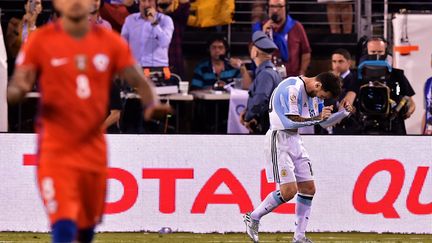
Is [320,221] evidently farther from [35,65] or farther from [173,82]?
[35,65]

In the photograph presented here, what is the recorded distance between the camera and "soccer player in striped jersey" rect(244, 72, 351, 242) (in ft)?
45.2

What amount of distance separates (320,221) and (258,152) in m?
1.22

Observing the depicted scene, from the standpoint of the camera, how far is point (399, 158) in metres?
16.2

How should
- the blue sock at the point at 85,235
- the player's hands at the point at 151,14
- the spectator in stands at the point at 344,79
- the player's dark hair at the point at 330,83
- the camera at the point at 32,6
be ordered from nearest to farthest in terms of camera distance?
the blue sock at the point at 85,235
the player's dark hair at the point at 330,83
the player's hands at the point at 151,14
the spectator in stands at the point at 344,79
the camera at the point at 32,6

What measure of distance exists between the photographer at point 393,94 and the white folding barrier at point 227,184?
111cm

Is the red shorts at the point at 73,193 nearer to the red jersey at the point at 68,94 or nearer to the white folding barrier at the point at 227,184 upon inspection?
the red jersey at the point at 68,94

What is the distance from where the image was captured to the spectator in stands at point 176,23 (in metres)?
18.1

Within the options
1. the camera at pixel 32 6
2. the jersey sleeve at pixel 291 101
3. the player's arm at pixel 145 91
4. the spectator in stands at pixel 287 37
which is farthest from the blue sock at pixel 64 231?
the spectator in stands at pixel 287 37

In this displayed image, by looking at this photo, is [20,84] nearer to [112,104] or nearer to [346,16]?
[112,104]

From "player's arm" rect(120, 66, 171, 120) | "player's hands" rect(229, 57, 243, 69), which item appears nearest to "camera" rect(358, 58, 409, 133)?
"player's hands" rect(229, 57, 243, 69)

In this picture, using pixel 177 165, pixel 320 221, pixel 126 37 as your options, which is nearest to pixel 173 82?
pixel 126 37

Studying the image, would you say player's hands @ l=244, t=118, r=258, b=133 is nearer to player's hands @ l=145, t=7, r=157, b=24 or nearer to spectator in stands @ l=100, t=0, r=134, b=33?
player's hands @ l=145, t=7, r=157, b=24

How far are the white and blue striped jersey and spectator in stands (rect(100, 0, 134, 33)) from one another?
477 cm

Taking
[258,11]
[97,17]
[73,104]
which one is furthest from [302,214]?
[73,104]
